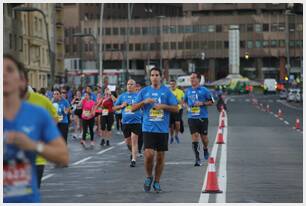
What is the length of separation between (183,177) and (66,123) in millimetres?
3304

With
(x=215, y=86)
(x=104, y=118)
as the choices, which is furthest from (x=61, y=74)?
(x=104, y=118)

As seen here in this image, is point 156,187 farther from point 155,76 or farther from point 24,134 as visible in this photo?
point 24,134

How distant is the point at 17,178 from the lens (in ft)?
19.1

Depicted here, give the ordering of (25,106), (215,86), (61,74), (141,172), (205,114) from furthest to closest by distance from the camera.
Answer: (215,86) → (61,74) → (205,114) → (141,172) → (25,106)

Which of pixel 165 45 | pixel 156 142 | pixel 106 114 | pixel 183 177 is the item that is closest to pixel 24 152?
pixel 156 142

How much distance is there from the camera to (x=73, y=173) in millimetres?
17312

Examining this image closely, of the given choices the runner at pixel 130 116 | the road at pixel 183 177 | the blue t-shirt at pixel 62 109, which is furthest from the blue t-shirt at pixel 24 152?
the runner at pixel 130 116

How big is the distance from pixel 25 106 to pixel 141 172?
11561mm

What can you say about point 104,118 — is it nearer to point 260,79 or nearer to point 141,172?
point 141,172

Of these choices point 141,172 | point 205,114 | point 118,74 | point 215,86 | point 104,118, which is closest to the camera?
point 141,172

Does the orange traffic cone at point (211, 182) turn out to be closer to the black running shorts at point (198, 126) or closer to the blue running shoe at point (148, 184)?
the blue running shoe at point (148, 184)

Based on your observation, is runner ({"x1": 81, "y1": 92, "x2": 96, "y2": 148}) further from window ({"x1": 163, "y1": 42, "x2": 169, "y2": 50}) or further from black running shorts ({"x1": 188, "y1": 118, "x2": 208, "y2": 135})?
window ({"x1": 163, "y1": 42, "x2": 169, "y2": 50})

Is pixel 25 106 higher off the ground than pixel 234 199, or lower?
higher

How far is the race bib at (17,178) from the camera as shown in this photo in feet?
19.0
